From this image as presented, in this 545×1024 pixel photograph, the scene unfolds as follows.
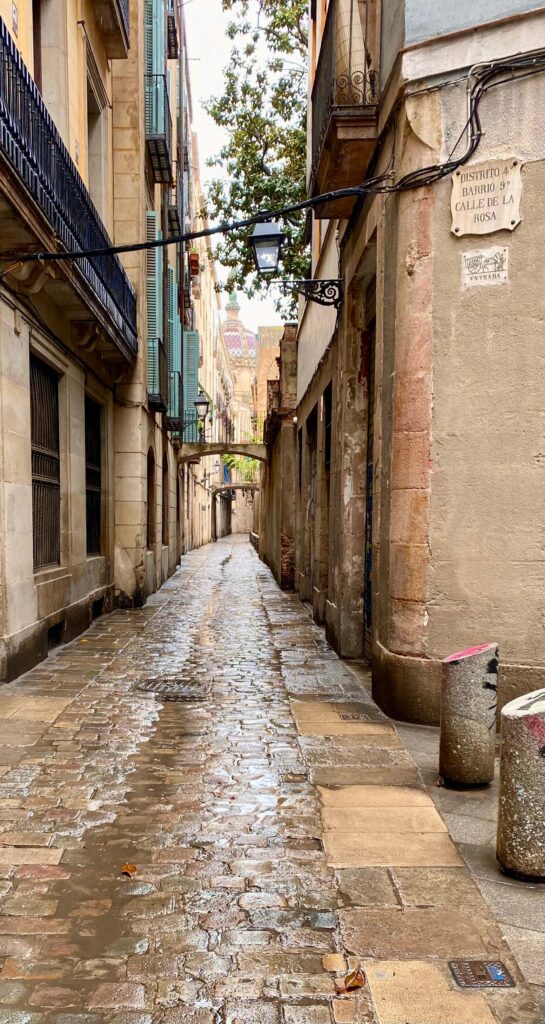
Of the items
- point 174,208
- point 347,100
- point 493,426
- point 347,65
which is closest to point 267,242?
point 347,100

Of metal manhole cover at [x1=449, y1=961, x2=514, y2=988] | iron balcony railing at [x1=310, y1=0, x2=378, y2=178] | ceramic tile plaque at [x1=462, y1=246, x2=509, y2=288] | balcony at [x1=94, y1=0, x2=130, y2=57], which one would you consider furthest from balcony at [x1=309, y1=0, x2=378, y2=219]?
metal manhole cover at [x1=449, y1=961, x2=514, y2=988]

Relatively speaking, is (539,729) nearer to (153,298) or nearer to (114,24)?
(114,24)

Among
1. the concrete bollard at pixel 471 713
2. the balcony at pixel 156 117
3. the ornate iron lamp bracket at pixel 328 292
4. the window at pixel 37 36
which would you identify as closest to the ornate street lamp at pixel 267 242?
the ornate iron lamp bracket at pixel 328 292

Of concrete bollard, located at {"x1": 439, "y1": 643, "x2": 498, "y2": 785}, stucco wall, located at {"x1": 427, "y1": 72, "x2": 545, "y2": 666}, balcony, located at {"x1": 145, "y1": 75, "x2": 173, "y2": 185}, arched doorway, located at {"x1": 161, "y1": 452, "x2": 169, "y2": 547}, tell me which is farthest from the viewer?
arched doorway, located at {"x1": 161, "y1": 452, "x2": 169, "y2": 547}

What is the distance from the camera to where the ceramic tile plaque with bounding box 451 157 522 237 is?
5.07 meters

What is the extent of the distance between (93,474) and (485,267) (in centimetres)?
807

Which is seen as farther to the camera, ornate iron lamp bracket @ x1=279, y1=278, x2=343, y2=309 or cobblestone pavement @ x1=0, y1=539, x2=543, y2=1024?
ornate iron lamp bracket @ x1=279, y1=278, x2=343, y2=309

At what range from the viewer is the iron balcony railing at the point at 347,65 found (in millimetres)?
6312

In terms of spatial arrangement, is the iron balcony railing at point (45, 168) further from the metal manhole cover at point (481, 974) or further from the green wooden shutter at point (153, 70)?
the metal manhole cover at point (481, 974)

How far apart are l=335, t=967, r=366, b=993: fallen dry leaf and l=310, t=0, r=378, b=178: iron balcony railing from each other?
A: 6.44 metres

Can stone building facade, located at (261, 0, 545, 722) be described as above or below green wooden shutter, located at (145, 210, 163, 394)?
below

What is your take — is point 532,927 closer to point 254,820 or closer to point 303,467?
point 254,820

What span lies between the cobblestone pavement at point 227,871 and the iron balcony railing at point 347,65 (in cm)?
542

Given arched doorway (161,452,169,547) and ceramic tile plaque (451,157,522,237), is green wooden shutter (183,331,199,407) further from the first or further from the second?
ceramic tile plaque (451,157,522,237)
